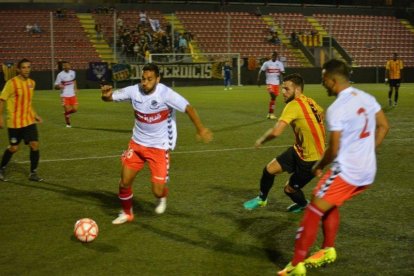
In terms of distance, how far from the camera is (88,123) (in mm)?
19594

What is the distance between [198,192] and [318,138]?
100.0 inches

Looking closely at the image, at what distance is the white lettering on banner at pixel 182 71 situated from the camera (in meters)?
36.5

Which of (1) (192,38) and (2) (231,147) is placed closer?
(2) (231,147)

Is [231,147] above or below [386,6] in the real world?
below

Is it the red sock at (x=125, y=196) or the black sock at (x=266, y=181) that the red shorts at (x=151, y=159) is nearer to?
the red sock at (x=125, y=196)

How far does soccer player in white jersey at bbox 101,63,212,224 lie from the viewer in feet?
24.3

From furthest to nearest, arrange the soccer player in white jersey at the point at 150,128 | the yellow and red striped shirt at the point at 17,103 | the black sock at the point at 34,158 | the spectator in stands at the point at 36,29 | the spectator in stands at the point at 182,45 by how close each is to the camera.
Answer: the spectator in stands at the point at 182,45 → the spectator in stands at the point at 36,29 → the black sock at the point at 34,158 → the yellow and red striped shirt at the point at 17,103 → the soccer player in white jersey at the point at 150,128

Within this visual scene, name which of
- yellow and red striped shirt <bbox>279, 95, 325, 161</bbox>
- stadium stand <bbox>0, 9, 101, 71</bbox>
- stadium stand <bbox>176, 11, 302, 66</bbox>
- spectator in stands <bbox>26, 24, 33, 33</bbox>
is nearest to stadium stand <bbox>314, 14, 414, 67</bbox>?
stadium stand <bbox>176, 11, 302, 66</bbox>

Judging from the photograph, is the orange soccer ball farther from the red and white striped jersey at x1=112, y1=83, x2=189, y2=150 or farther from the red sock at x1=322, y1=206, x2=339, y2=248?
the red sock at x1=322, y1=206, x2=339, y2=248

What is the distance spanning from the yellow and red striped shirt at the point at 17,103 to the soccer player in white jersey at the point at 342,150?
20.9ft

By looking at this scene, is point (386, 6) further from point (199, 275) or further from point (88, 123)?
point (199, 275)

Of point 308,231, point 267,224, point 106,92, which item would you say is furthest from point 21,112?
point 308,231

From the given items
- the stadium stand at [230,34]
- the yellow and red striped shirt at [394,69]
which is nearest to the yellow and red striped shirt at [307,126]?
the yellow and red striped shirt at [394,69]

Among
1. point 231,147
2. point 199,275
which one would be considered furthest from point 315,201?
point 231,147
